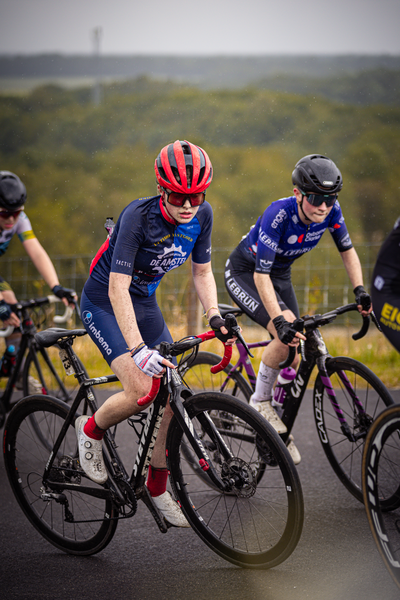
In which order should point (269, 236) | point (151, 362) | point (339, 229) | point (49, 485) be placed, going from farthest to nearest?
point (339, 229)
point (269, 236)
point (49, 485)
point (151, 362)

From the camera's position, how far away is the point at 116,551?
11.3 feet

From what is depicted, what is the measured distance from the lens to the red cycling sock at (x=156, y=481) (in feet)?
10.6

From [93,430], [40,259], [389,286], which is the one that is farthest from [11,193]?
[389,286]

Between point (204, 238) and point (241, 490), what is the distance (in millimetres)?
1378

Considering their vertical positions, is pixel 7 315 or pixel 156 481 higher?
pixel 7 315

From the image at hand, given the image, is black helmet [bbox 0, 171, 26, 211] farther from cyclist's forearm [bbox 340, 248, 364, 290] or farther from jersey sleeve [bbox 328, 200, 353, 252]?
cyclist's forearm [bbox 340, 248, 364, 290]

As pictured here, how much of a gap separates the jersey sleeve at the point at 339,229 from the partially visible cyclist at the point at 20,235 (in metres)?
2.06

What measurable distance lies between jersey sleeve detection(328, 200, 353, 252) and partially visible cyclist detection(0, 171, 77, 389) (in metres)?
2.06

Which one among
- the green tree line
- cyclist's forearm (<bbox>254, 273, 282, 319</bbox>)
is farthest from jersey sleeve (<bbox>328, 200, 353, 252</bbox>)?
the green tree line

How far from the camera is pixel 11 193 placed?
4723 mm

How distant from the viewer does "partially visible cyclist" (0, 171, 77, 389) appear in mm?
4730

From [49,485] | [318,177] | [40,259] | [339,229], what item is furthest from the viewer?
[40,259]

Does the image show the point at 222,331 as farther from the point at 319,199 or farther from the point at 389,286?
the point at 319,199

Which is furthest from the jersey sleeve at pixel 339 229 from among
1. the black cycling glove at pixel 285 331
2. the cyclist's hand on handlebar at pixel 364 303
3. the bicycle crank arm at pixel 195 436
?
the bicycle crank arm at pixel 195 436
